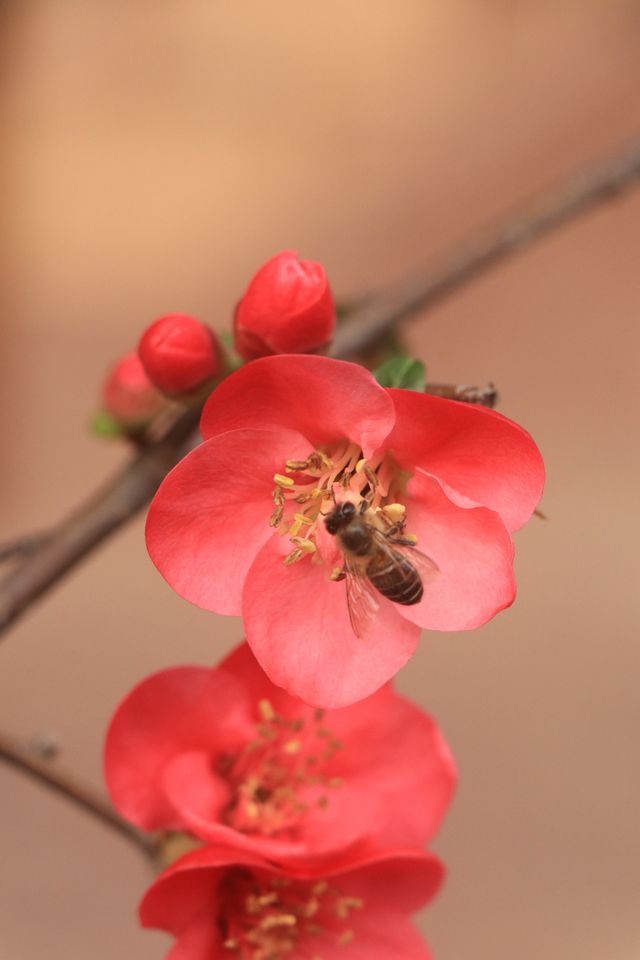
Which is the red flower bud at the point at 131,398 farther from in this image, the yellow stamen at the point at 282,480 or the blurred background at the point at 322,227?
the blurred background at the point at 322,227

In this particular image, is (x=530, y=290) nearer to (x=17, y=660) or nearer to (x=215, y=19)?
(x=215, y=19)

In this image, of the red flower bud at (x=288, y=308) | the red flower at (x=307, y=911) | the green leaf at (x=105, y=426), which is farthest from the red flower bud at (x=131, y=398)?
the red flower at (x=307, y=911)

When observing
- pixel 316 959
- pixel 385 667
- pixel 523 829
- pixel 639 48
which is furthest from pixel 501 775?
pixel 639 48

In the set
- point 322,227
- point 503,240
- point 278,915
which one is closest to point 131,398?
point 278,915

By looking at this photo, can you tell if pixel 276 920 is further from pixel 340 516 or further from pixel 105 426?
pixel 105 426

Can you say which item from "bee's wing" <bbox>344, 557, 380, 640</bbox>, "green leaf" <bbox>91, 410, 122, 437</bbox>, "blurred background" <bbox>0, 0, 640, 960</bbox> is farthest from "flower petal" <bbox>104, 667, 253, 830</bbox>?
"blurred background" <bbox>0, 0, 640, 960</bbox>

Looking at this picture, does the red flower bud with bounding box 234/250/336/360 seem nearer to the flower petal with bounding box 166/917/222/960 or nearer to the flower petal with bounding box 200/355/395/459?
the flower petal with bounding box 200/355/395/459
